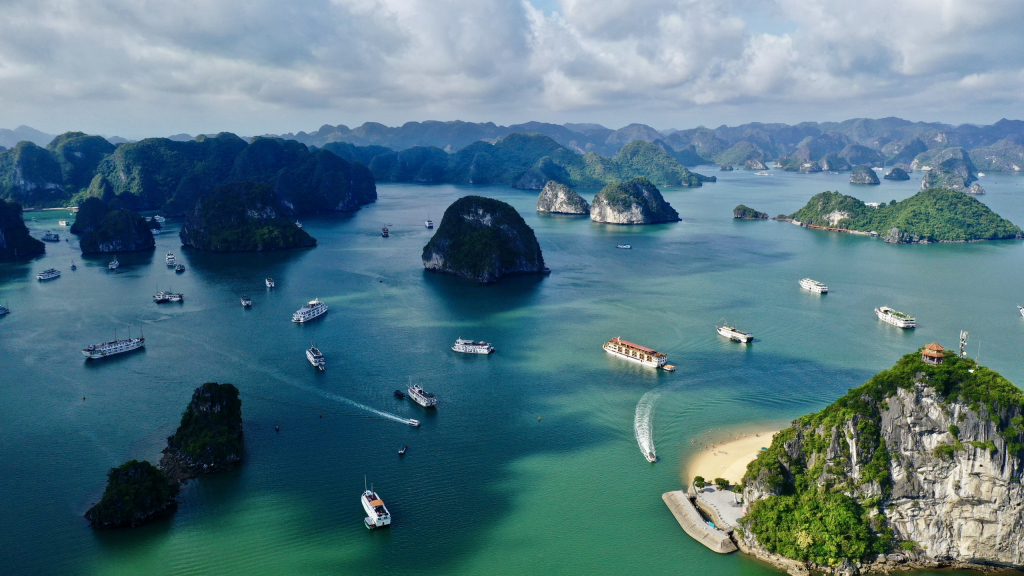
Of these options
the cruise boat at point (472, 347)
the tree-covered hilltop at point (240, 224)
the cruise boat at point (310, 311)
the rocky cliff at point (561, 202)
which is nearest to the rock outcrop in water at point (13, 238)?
the tree-covered hilltop at point (240, 224)

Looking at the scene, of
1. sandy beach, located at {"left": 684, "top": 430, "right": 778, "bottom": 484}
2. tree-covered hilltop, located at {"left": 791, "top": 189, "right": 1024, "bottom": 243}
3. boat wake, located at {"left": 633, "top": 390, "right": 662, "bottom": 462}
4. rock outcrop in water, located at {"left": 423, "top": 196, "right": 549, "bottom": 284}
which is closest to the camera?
sandy beach, located at {"left": 684, "top": 430, "right": 778, "bottom": 484}

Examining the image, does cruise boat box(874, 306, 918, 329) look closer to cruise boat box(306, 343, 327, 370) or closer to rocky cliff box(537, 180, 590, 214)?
cruise boat box(306, 343, 327, 370)

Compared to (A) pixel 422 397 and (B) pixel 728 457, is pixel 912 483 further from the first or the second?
(A) pixel 422 397

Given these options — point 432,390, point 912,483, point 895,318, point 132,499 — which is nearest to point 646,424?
point 432,390

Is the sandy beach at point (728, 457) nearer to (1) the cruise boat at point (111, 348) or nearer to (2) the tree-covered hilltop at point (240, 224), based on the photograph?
(1) the cruise boat at point (111, 348)

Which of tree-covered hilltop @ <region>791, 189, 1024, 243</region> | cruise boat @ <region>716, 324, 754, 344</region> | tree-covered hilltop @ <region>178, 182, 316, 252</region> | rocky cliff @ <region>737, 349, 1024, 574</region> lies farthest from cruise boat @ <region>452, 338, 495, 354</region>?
tree-covered hilltop @ <region>791, 189, 1024, 243</region>

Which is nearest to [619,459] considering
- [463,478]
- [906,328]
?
[463,478]

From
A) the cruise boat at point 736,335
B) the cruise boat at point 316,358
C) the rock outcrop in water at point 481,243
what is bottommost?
the cruise boat at point 316,358
